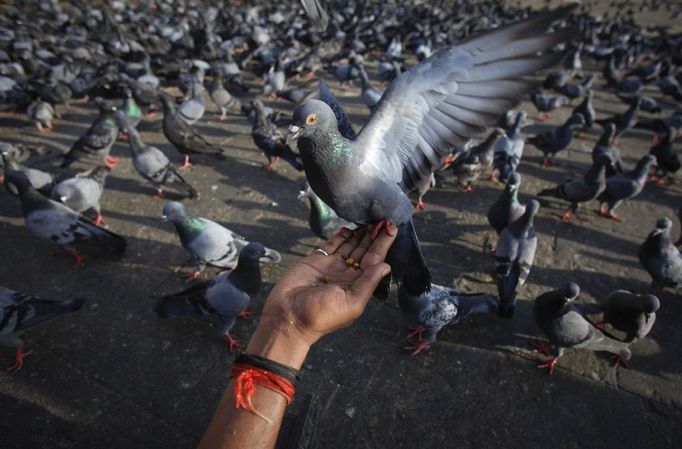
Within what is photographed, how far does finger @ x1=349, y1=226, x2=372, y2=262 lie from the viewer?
9.52ft

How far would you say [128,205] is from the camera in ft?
20.5

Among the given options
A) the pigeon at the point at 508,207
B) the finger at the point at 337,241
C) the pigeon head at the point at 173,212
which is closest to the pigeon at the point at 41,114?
the pigeon head at the point at 173,212

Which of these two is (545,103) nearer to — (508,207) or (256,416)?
(508,207)

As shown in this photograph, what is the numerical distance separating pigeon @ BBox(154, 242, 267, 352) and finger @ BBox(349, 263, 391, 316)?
→ 1726 mm

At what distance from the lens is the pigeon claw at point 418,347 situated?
386 centimetres

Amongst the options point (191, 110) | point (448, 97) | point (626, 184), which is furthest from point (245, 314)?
point (191, 110)

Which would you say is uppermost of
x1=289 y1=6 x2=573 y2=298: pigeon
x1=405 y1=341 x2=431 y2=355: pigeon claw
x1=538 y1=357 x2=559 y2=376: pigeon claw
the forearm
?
x1=289 y1=6 x2=573 y2=298: pigeon

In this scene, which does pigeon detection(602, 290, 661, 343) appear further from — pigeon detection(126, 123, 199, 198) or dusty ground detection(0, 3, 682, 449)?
pigeon detection(126, 123, 199, 198)

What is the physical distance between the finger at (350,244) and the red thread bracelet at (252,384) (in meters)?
1.19

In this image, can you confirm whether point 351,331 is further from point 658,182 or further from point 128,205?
point 658,182

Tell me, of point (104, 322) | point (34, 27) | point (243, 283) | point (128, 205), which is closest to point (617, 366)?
point (243, 283)

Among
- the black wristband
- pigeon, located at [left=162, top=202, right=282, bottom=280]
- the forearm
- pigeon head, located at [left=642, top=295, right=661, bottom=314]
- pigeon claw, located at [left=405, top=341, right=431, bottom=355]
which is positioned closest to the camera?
the forearm

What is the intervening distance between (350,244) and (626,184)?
5.31 m

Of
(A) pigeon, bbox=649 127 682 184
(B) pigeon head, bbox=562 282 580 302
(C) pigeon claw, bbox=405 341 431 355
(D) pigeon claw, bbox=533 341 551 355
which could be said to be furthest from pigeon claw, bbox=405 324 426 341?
(A) pigeon, bbox=649 127 682 184
